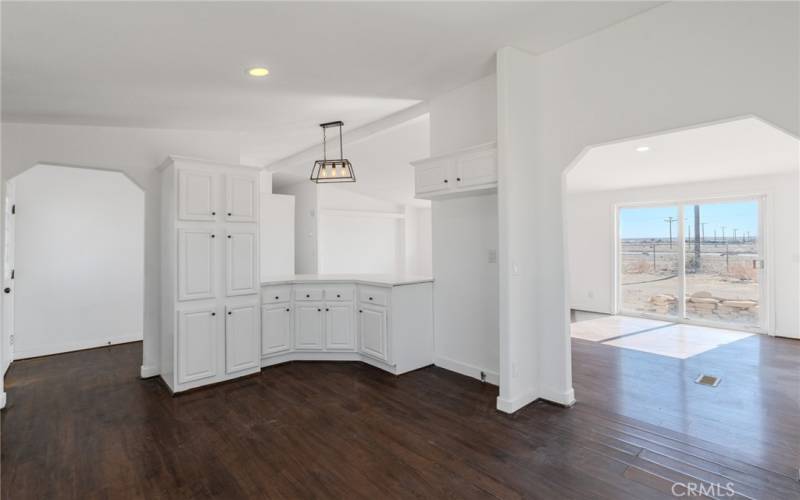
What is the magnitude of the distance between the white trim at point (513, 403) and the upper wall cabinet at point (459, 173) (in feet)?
5.48

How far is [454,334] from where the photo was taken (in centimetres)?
394

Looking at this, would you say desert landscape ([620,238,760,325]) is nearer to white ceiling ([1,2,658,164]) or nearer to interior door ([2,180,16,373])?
white ceiling ([1,2,658,164])

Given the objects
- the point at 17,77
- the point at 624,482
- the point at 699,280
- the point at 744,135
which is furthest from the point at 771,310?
the point at 17,77

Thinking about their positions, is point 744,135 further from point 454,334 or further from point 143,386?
point 143,386

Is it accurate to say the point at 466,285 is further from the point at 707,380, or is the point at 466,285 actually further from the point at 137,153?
the point at 137,153

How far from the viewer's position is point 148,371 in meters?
3.98

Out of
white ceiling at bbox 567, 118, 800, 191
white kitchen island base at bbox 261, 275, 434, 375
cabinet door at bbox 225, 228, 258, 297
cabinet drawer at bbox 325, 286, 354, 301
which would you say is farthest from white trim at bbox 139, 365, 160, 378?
white ceiling at bbox 567, 118, 800, 191

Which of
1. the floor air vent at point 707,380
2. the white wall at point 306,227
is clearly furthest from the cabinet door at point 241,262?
the floor air vent at point 707,380

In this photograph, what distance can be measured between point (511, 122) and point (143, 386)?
13.5 feet

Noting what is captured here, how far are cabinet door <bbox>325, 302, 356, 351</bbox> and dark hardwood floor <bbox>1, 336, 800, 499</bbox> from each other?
0.34 meters

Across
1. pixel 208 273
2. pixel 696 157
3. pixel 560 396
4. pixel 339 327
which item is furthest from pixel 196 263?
pixel 696 157

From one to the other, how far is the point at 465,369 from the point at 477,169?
1.92 metres

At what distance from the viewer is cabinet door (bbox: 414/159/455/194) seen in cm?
352

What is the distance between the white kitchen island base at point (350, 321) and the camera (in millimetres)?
3885
